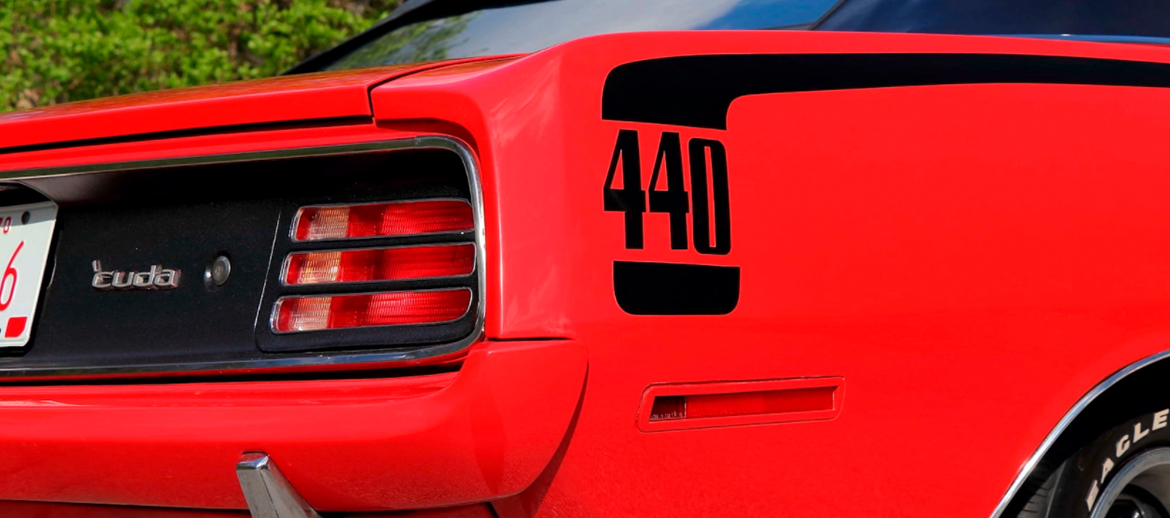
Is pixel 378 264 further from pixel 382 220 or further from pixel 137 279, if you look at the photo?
pixel 137 279

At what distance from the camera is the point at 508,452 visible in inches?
53.2

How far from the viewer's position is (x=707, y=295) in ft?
4.87

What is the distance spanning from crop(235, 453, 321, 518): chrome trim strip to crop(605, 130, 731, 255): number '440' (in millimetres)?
526

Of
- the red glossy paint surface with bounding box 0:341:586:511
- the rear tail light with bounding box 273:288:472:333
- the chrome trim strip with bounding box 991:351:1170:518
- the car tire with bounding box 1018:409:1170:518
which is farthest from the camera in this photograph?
the car tire with bounding box 1018:409:1170:518

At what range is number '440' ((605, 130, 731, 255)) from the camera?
1448mm

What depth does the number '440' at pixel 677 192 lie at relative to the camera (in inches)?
57.0

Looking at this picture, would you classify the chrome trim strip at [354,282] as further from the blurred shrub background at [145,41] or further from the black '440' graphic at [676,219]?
the blurred shrub background at [145,41]

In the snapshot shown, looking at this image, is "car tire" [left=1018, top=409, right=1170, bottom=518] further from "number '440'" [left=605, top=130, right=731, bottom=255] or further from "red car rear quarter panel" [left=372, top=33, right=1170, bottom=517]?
"number '440'" [left=605, top=130, right=731, bottom=255]

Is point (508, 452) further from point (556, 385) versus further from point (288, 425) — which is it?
point (288, 425)

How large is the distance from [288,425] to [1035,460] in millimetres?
1167

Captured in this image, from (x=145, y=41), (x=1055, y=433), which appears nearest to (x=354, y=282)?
(x=1055, y=433)

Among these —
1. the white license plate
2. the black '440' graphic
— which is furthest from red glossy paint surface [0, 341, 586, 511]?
the white license plate

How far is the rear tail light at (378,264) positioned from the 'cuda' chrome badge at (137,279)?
0.22 meters

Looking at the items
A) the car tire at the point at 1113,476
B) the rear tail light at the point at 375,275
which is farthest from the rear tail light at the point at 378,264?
the car tire at the point at 1113,476
